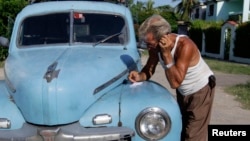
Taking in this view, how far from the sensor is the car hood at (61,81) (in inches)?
128

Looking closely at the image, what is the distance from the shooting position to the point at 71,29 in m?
4.80

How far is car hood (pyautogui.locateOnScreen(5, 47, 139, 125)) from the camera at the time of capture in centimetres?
326

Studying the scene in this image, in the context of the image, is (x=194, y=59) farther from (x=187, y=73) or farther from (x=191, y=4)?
(x=191, y=4)

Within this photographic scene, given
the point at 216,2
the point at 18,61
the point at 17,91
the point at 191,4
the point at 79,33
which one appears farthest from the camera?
the point at 191,4

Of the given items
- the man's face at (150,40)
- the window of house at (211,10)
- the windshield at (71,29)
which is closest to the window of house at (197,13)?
the window of house at (211,10)

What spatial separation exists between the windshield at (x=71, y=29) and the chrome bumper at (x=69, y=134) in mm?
1703

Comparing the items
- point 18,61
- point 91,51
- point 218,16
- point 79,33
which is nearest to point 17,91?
point 18,61

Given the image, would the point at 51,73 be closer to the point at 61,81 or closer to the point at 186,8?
the point at 61,81

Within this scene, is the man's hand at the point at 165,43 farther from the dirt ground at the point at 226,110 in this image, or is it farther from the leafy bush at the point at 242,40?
the leafy bush at the point at 242,40

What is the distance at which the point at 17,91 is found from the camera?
3.50m

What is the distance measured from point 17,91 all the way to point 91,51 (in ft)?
3.59

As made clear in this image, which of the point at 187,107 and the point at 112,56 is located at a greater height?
the point at 112,56

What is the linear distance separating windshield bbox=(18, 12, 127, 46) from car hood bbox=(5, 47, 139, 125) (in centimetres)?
59

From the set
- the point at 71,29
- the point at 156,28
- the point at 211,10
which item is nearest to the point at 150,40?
the point at 156,28
